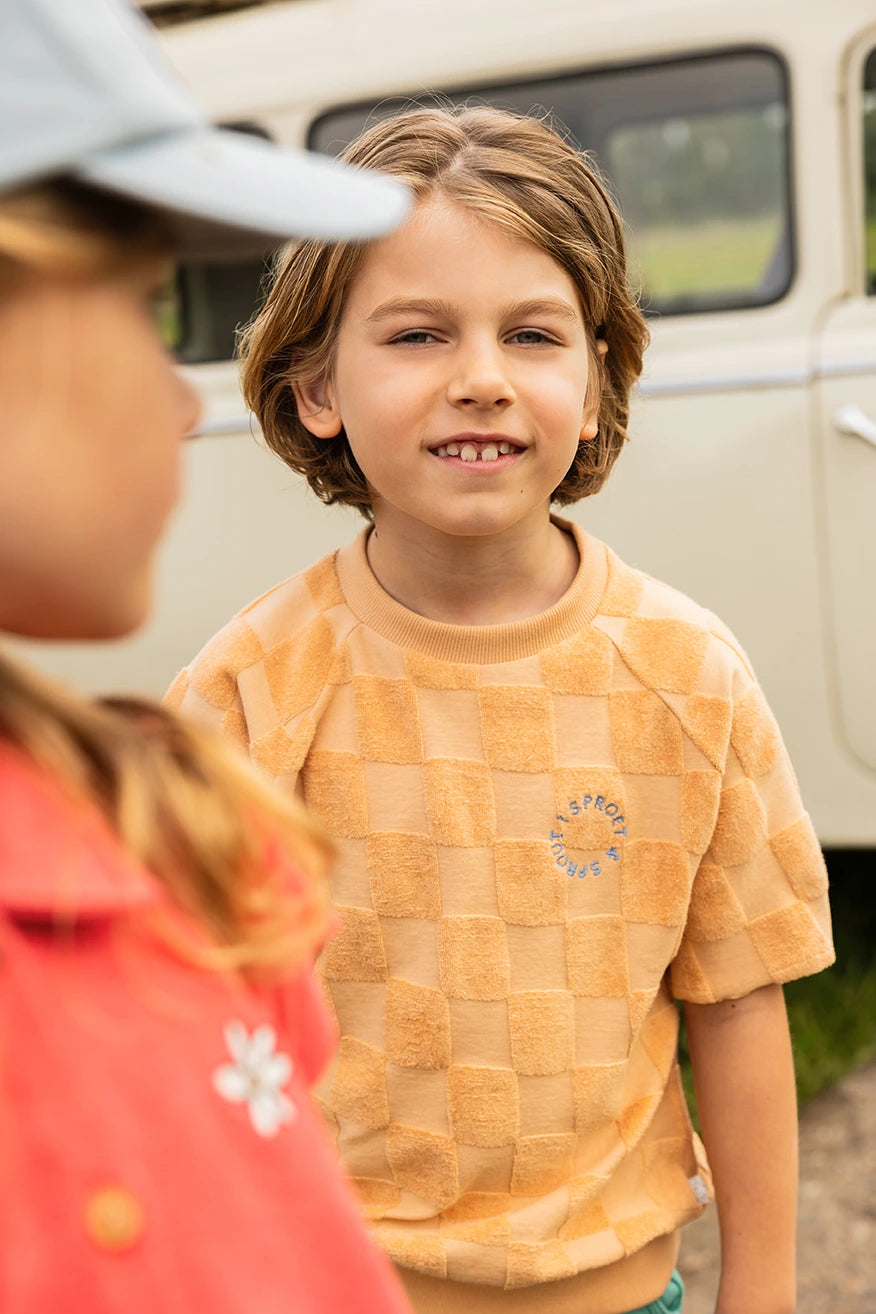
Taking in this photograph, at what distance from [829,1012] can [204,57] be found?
121 inches

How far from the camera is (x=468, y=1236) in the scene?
1.57 metres

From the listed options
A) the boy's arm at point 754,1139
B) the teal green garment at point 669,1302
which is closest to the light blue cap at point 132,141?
the boy's arm at point 754,1139

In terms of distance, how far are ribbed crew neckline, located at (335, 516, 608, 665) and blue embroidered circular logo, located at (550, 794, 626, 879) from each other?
0.57 feet

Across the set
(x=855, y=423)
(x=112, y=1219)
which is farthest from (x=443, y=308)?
(x=855, y=423)

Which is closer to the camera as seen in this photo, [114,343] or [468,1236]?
[114,343]

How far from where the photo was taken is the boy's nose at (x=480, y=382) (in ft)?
5.08

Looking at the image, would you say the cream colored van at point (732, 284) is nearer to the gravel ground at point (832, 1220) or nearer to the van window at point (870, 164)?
the van window at point (870, 164)

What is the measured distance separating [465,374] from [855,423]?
2251 millimetres

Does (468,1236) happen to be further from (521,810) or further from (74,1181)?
(74,1181)

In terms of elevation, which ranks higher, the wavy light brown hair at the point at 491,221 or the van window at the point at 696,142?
the wavy light brown hair at the point at 491,221

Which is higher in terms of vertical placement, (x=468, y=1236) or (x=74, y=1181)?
(x=74, y=1181)

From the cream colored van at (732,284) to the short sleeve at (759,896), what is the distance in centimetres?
205

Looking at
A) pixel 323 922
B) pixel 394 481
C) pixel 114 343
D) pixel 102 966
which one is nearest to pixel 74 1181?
pixel 102 966

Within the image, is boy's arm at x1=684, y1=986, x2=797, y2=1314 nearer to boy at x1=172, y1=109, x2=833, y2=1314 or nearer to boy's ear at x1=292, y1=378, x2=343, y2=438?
boy at x1=172, y1=109, x2=833, y2=1314
